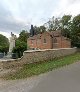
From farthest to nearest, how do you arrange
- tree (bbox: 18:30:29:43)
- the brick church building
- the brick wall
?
tree (bbox: 18:30:29:43) < the brick church building < the brick wall

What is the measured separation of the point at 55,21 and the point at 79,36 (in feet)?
61.2

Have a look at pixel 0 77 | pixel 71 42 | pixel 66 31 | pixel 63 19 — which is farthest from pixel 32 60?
pixel 63 19

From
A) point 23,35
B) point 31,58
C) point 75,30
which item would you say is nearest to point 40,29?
point 23,35

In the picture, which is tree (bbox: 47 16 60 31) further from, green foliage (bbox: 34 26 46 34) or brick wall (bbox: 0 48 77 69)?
brick wall (bbox: 0 48 77 69)

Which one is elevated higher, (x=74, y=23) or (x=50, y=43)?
→ (x=74, y=23)

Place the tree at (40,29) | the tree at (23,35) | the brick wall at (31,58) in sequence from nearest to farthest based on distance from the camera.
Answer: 1. the brick wall at (31,58)
2. the tree at (23,35)
3. the tree at (40,29)

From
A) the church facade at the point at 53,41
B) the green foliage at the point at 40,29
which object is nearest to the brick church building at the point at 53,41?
the church facade at the point at 53,41

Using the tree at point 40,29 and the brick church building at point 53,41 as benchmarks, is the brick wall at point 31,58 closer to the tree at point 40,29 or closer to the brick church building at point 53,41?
the brick church building at point 53,41

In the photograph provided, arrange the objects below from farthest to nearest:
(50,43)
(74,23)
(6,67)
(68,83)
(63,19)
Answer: (63,19), (74,23), (50,43), (6,67), (68,83)

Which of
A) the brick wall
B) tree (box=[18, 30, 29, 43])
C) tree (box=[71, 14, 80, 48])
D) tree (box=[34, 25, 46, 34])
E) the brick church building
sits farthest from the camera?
tree (box=[34, 25, 46, 34])

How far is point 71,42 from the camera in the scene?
6116 centimetres

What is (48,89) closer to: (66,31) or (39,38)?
(39,38)

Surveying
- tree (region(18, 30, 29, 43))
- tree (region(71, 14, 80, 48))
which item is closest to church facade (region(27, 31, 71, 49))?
tree (region(71, 14, 80, 48))

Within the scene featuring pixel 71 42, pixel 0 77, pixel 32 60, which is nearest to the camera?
pixel 0 77
